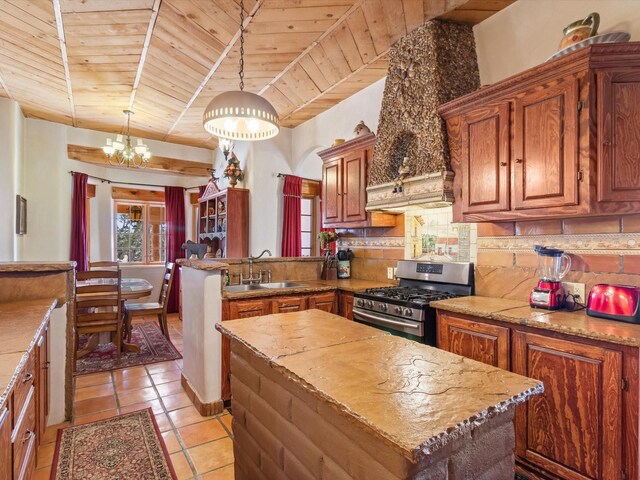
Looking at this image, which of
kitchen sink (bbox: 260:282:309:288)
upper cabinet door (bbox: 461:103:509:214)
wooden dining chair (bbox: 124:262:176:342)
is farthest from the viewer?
wooden dining chair (bbox: 124:262:176:342)

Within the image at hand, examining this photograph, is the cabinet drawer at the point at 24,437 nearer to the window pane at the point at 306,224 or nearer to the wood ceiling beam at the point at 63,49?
the wood ceiling beam at the point at 63,49

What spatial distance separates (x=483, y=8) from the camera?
8.58ft

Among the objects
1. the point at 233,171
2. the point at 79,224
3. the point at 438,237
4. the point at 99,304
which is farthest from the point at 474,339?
the point at 79,224

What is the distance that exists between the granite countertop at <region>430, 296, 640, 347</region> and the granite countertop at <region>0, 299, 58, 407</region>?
2187 millimetres

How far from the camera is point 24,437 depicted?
5.26 feet

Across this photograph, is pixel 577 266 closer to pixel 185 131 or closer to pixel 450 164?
pixel 450 164

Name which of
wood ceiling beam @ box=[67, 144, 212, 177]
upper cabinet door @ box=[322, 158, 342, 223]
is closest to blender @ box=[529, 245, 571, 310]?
upper cabinet door @ box=[322, 158, 342, 223]

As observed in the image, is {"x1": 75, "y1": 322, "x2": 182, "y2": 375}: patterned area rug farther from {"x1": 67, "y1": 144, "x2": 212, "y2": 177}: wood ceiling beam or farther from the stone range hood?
the stone range hood

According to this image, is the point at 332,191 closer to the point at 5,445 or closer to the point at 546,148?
the point at 546,148

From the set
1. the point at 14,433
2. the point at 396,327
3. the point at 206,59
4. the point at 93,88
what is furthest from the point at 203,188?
the point at 14,433

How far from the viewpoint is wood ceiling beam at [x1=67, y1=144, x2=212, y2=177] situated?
512cm

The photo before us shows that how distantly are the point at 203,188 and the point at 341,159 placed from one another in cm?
358

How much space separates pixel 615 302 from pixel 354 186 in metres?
2.23

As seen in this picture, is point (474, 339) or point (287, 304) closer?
point (474, 339)
